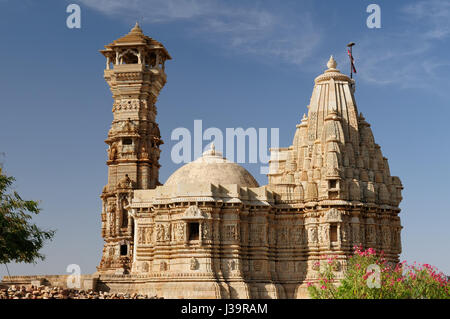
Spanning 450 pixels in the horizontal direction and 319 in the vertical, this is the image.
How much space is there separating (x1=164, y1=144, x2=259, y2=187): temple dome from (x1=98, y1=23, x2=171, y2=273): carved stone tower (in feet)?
33.2

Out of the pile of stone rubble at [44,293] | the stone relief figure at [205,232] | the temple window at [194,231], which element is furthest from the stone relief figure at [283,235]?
the pile of stone rubble at [44,293]

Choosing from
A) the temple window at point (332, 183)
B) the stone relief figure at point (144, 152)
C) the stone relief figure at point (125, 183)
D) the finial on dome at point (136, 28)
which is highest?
the finial on dome at point (136, 28)

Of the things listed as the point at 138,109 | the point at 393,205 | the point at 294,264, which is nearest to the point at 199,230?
the point at 294,264

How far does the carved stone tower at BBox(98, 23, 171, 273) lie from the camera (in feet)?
206

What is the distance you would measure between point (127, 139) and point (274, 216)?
62.4 feet

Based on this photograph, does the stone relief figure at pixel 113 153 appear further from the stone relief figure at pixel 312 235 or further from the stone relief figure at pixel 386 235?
the stone relief figure at pixel 386 235

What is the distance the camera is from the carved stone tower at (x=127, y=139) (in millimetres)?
62938

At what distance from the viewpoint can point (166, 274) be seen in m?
48.4

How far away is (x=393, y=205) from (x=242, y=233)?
12.1 metres

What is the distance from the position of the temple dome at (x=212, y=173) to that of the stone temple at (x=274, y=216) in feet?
0.27

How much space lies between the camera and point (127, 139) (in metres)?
64.6

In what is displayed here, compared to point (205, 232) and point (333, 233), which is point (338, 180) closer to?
point (333, 233)
